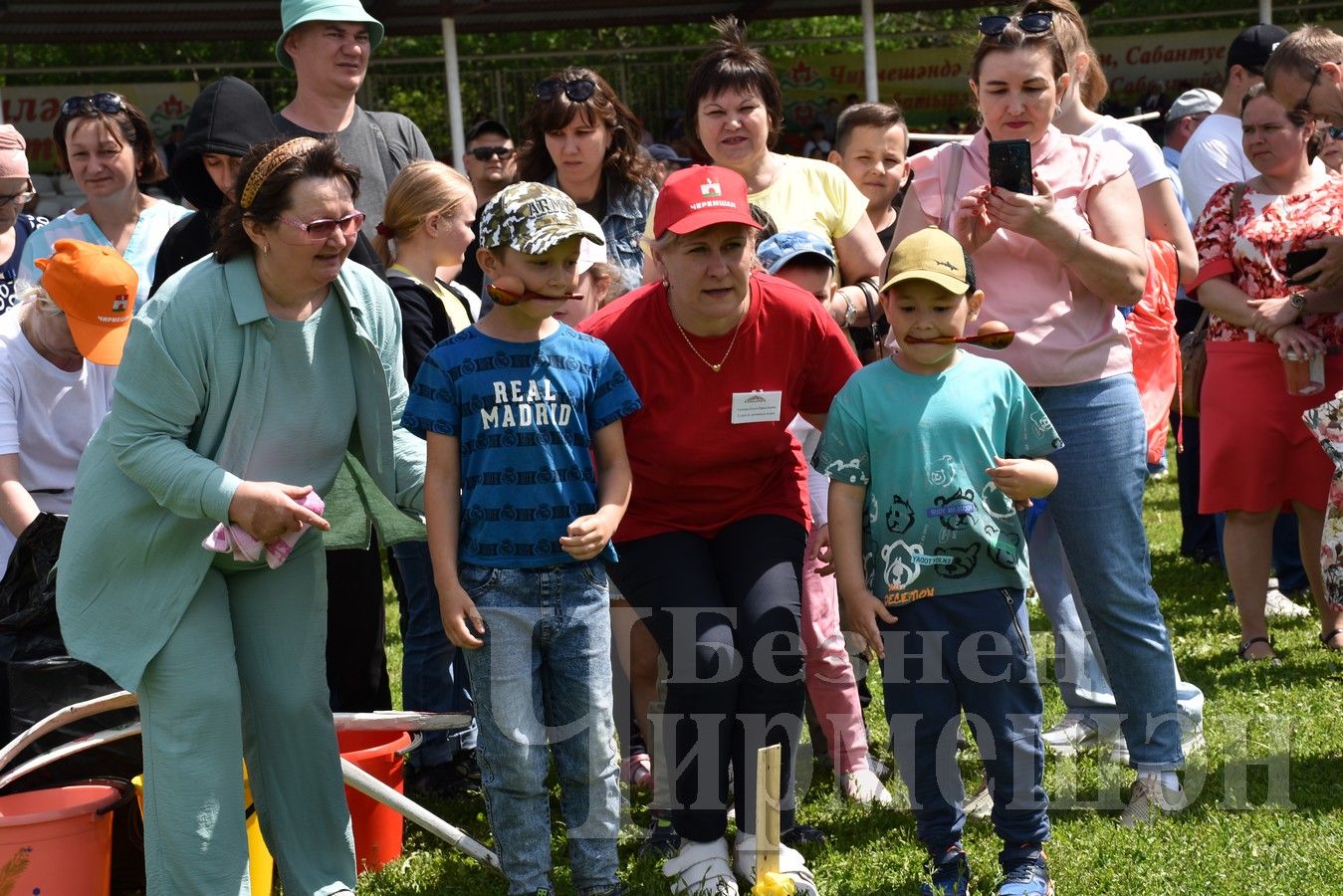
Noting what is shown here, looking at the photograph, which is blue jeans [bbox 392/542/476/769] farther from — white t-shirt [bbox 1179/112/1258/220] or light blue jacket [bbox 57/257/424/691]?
white t-shirt [bbox 1179/112/1258/220]

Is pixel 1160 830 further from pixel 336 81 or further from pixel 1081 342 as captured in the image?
pixel 336 81

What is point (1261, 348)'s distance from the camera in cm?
593

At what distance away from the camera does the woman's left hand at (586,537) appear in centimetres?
363

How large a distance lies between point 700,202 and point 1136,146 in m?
1.90

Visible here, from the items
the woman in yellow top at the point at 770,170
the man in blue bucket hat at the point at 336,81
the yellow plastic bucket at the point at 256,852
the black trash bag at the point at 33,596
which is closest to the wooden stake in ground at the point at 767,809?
the yellow plastic bucket at the point at 256,852

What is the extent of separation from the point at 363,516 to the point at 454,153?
12.7 meters

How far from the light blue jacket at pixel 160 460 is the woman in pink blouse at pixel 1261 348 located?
3851 mm

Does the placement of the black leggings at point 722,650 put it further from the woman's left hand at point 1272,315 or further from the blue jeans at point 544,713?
the woman's left hand at point 1272,315

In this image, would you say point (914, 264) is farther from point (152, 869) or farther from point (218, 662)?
point (152, 869)

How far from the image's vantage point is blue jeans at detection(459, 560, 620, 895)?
3.76 m

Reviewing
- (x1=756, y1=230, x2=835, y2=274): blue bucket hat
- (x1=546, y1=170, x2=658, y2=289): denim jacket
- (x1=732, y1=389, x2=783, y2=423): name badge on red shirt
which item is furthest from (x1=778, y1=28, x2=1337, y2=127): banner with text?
(x1=732, y1=389, x2=783, y2=423): name badge on red shirt

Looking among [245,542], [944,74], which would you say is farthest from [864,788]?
[944,74]

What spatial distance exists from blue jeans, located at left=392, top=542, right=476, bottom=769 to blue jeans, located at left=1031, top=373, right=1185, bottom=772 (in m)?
2.09

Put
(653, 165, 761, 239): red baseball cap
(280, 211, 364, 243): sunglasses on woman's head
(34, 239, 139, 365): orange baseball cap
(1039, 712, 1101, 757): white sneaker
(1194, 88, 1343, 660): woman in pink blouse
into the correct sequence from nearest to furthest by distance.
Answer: (280, 211, 364, 243): sunglasses on woman's head, (653, 165, 761, 239): red baseball cap, (34, 239, 139, 365): orange baseball cap, (1039, 712, 1101, 757): white sneaker, (1194, 88, 1343, 660): woman in pink blouse
